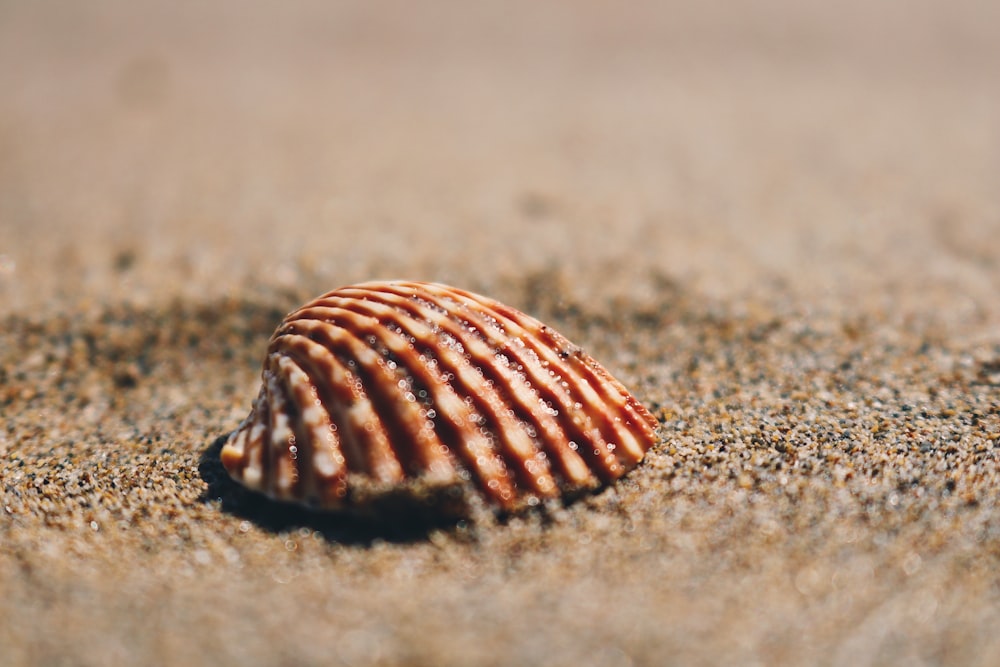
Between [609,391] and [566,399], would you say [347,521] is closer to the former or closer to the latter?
[566,399]

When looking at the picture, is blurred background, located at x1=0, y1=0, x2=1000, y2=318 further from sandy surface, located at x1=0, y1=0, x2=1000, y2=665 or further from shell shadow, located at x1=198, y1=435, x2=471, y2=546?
shell shadow, located at x1=198, y1=435, x2=471, y2=546

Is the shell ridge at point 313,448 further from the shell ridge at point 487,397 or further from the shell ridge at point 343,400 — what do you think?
the shell ridge at point 487,397

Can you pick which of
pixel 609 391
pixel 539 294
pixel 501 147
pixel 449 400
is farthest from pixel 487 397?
pixel 501 147

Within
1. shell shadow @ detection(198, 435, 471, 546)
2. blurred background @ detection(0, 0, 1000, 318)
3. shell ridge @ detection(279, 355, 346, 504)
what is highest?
blurred background @ detection(0, 0, 1000, 318)

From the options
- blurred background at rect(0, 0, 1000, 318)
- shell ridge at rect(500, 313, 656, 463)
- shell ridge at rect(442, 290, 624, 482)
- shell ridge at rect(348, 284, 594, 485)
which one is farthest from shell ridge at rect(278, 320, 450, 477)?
blurred background at rect(0, 0, 1000, 318)

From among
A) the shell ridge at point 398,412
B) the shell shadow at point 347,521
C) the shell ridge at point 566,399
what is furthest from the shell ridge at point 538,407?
the shell shadow at point 347,521

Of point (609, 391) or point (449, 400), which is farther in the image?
point (609, 391)
